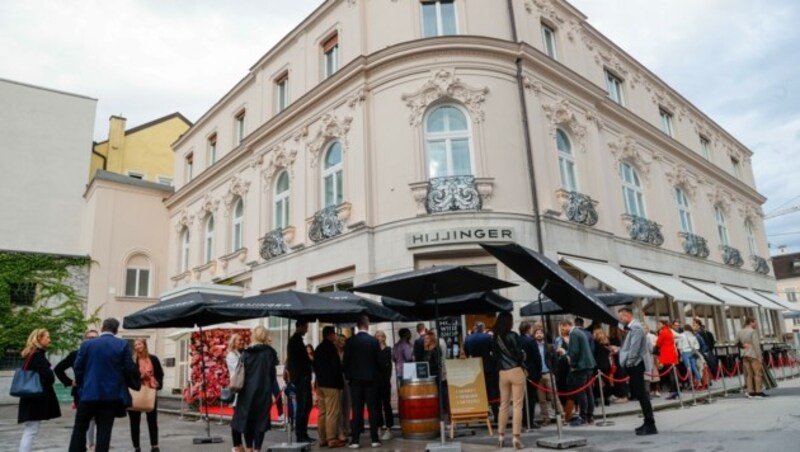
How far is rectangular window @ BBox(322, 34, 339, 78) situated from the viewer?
711 inches

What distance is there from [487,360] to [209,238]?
17.6 meters

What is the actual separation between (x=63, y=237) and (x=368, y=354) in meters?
24.9

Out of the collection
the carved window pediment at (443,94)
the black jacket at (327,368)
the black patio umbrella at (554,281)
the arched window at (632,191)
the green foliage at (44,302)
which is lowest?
the black jacket at (327,368)

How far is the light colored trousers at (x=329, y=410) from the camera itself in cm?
879

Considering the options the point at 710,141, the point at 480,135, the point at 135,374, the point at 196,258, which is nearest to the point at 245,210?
the point at 196,258

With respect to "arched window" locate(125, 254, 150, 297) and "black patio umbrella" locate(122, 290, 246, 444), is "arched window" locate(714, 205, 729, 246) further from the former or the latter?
"arched window" locate(125, 254, 150, 297)

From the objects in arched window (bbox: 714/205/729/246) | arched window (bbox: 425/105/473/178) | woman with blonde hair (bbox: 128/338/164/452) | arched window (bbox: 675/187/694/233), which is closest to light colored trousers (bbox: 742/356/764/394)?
arched window (bbox: 425/105/473/178)

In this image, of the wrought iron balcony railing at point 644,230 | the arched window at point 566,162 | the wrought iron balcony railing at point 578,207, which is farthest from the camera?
the wrought iron balcony railing at point 644,230

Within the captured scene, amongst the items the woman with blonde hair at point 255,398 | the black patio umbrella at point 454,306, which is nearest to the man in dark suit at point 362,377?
the black patio umbrella at point 454,306

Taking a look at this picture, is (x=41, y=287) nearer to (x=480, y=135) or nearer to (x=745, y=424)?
(x=480, y=135)

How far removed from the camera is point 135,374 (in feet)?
22.7

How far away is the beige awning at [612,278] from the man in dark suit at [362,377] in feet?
25.1

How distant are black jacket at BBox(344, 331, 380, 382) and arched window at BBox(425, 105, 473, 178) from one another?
6672 millimetres

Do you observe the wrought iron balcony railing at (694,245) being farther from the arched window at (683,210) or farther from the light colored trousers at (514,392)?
the light colored trousers at (514,392)
